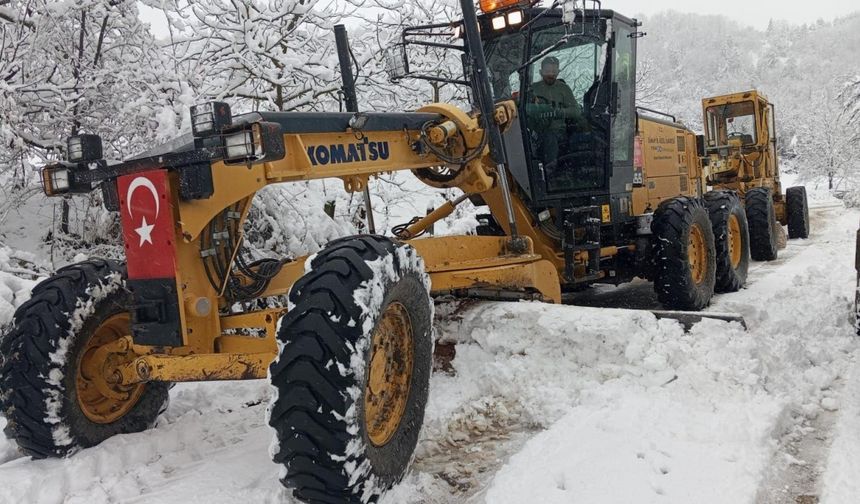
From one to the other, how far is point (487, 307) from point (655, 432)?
1.59m

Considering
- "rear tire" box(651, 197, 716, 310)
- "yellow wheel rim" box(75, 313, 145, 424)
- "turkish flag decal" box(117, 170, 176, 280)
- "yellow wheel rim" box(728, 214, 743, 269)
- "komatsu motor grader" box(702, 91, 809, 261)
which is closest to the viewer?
"turkish flag decal" box(117, 170, 176, 280)

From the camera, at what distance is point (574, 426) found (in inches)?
136

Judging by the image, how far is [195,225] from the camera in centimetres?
318

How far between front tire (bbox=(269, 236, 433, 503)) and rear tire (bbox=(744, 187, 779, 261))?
8.71 m

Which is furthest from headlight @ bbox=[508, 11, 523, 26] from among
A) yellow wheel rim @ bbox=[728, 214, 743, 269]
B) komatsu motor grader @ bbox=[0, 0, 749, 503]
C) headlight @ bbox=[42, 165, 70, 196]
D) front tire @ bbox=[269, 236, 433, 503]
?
yellow wheel rim @ bbox=[728, 214, 743, 269]

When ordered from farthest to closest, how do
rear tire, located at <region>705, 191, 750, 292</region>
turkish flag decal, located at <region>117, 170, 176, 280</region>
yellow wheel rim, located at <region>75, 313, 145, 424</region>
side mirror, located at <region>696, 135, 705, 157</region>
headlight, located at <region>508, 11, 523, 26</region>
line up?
side mirror, located at <region>696, 135, 705, 157</region>
rear tire, located at <region>705, 191, 750, 292</region>
headlight, located at <region>508, 11, 523, 26</region>
yellow wheel rim, located at <region>75, 313, 145, 424</region>
turkish flag decal, located at <region>117, 170, 176, 280</region>

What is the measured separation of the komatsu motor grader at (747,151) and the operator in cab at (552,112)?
256 inches

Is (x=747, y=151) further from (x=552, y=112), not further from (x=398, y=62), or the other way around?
(x=398, y=62)

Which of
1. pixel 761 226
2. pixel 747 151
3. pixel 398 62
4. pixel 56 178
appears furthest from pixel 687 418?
pixel 747 151

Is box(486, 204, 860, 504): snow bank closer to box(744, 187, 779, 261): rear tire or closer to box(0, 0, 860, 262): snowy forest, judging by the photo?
box(0, 0, 860, 262): snowy forest

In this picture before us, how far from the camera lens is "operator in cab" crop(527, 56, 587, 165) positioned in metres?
5.85

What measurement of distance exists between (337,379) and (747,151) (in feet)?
40.7

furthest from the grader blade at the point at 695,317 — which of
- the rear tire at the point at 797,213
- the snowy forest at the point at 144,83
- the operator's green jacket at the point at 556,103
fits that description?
the rear tire at the point at 797,213

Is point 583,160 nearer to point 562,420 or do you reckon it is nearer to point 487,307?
point 487,307
